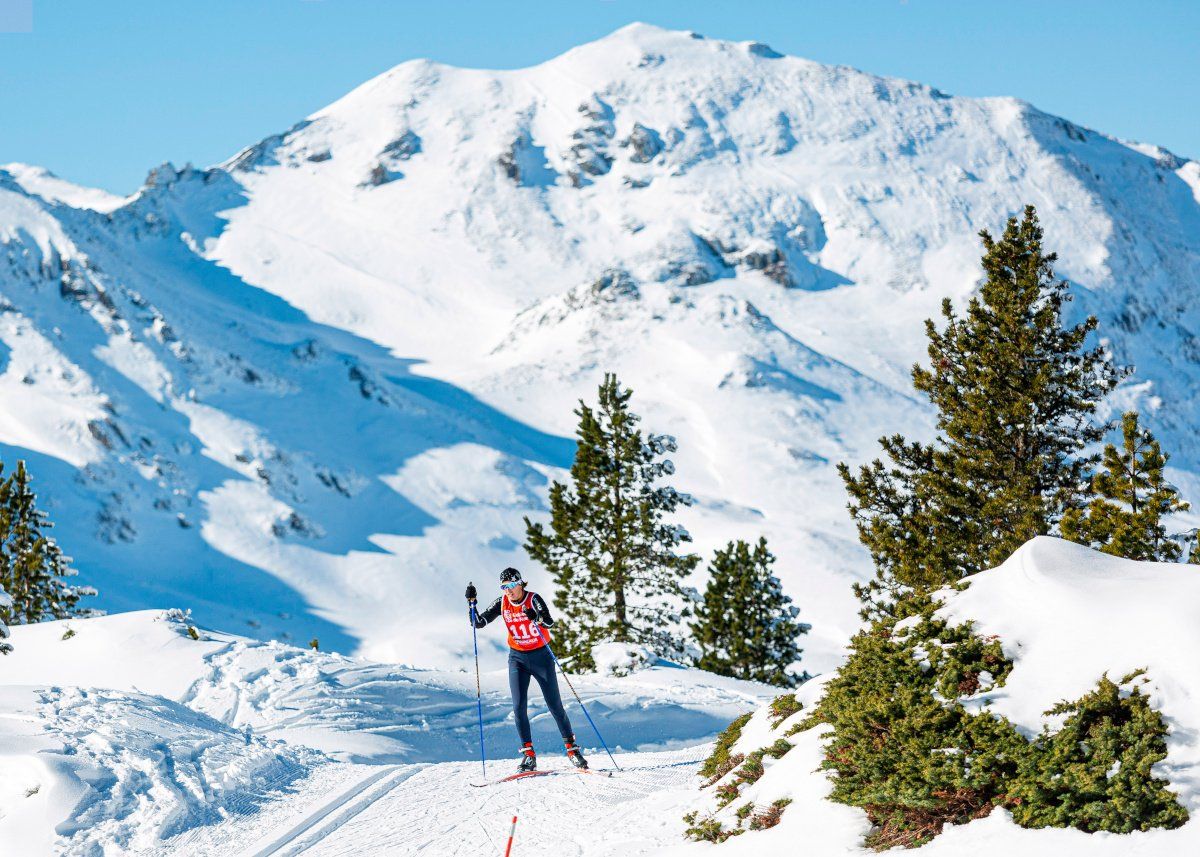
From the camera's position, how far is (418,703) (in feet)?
63.0

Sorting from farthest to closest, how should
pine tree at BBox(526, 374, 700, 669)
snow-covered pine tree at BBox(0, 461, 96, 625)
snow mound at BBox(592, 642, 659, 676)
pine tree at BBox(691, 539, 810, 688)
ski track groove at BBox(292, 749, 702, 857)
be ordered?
snow-covered pine tree at BBox(0, 461, 96, 625)
pine tree at BBox(691, 539, 810, 688)
pine tree at BBox(526, 374, 700, 669)
snow mound at BBox(592, 642, 659, 676)
ski track groove at BBox(292, 749, 702, 857)

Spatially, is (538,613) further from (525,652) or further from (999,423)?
(999,423)

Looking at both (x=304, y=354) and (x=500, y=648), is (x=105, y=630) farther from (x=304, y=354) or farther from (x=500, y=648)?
(x=304, y=354)

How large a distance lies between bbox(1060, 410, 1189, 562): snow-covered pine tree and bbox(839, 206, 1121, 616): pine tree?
292 centimetres

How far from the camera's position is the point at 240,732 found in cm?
1445

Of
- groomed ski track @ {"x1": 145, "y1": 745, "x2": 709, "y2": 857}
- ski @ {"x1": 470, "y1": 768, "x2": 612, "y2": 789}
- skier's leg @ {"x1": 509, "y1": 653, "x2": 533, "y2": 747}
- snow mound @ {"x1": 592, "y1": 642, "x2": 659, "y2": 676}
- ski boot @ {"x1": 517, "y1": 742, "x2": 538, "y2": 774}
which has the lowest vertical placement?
groomed ski track @ {"x1": 145, "y1": 745, "x2": 709, "y2": 857}

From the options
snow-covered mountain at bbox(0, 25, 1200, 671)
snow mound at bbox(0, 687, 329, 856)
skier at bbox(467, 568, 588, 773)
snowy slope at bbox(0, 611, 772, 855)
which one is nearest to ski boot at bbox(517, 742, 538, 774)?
skier at bbox(467, 568, 588, 773)

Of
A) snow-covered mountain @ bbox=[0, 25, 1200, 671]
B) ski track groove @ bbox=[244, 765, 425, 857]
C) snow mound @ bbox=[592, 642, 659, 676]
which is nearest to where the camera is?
ski track groove @ bbox=[244, 765, 425, 857]

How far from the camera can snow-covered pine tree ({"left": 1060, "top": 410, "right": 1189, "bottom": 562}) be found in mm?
16156

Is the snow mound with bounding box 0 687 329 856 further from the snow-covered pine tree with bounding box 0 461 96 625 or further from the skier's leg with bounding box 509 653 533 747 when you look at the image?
the snow-covered pine tree with bounding box 0 461 96 625

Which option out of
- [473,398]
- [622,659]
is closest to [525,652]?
[622,659]

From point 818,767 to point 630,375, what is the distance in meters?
99.3

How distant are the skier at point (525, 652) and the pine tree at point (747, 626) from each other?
22270 millimetres

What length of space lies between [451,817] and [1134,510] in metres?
12.0
